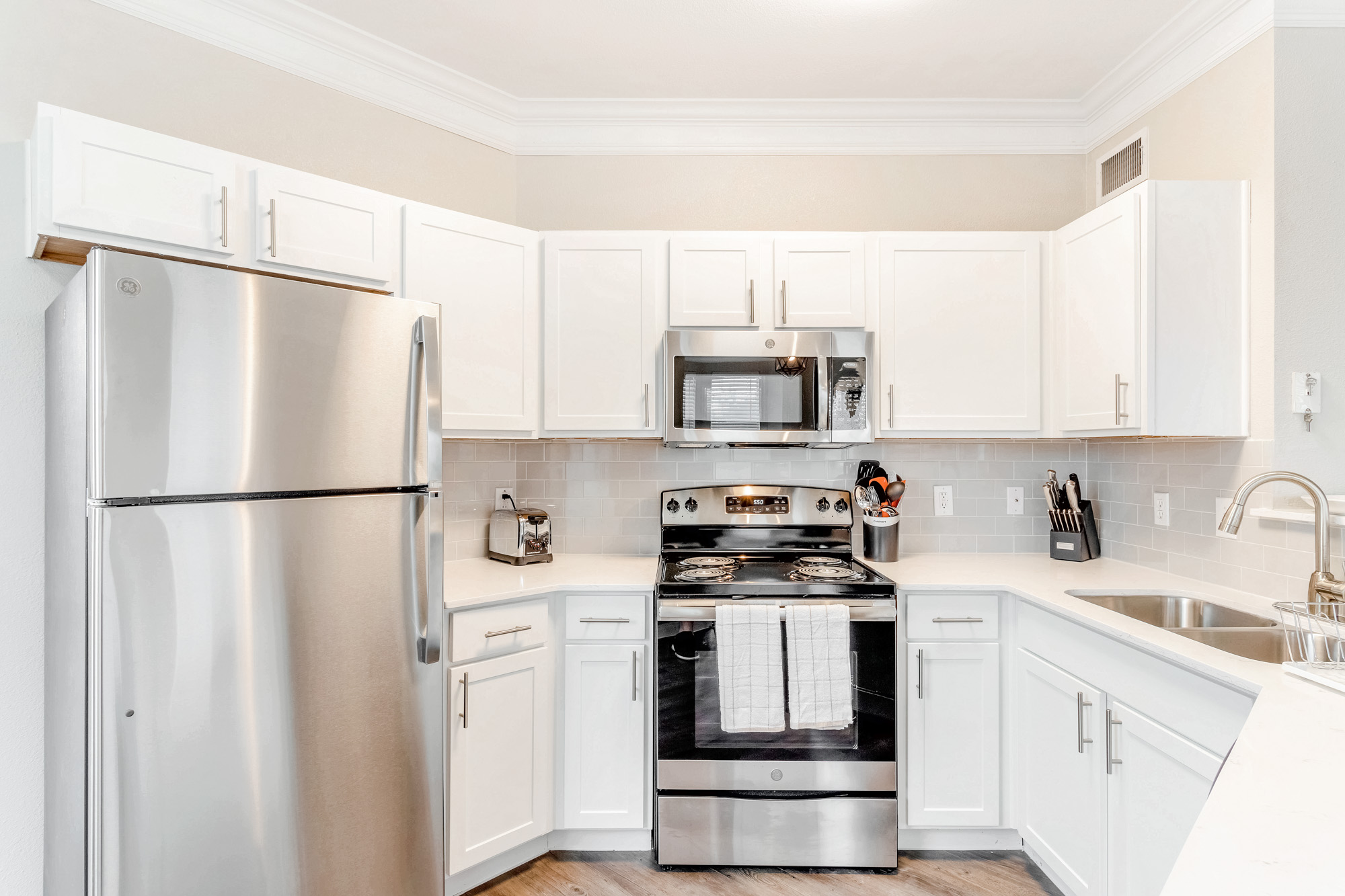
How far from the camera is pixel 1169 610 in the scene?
2123 millimetres

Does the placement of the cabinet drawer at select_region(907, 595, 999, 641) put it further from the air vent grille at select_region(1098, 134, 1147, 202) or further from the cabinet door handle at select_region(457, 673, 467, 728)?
the air vent grille at select_region(1098, 134, 1147, 202)

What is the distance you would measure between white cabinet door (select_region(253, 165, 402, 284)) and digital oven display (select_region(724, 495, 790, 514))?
4.78 ft

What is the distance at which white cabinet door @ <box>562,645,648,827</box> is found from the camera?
2352mm

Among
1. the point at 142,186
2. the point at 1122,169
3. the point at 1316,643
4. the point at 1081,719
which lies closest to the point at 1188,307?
the point at 1122,169

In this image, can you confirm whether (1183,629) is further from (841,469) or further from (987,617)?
(841,469)

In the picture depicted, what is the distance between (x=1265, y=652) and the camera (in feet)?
5.81

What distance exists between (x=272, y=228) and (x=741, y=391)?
4.90ft

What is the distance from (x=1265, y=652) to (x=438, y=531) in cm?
206

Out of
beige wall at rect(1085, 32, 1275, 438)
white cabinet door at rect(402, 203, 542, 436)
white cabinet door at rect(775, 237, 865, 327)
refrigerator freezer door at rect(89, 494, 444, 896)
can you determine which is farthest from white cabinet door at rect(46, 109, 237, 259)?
beige wall at rect(1085, 32, 1275, 438)

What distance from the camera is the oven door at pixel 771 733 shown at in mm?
2264

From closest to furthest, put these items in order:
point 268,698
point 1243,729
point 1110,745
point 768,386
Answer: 1. point 1243,729
2. point 268,698
3. point 1110,745
4. point 768,386

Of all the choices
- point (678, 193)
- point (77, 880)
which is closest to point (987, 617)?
point (678, 193)

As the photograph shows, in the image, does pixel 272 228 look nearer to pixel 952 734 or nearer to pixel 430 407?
pixel 430 407

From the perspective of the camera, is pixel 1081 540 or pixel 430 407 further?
pixel 1081 540
